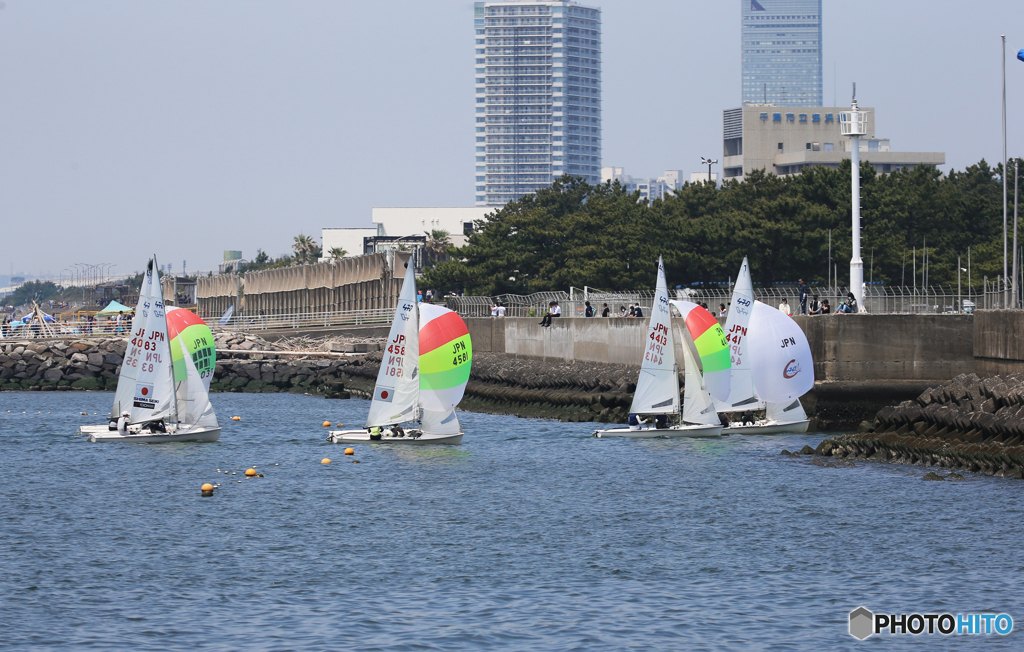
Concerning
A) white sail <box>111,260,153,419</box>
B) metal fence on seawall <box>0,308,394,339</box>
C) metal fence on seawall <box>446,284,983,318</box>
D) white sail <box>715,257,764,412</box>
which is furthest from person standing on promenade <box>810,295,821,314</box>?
metal fence on seawall <box>0,308,394,339</box>

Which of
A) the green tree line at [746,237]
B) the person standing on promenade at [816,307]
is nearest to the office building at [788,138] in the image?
the green tree line at [746,237]

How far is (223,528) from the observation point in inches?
1067

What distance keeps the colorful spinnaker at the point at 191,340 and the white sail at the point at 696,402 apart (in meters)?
16.4

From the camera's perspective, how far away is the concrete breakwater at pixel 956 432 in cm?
3183

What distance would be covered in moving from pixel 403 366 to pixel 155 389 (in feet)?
28.4

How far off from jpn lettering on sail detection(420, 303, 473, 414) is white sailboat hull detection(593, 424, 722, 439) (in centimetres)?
619

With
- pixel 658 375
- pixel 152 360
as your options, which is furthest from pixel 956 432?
pixel 152 360

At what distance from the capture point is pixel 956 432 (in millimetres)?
34562

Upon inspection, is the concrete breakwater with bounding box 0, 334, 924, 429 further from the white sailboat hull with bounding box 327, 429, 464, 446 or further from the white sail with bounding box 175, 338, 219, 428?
the white sail with bounding box 175, 338, 219, 428

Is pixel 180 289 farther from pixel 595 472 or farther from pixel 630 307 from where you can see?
pixel 595 472

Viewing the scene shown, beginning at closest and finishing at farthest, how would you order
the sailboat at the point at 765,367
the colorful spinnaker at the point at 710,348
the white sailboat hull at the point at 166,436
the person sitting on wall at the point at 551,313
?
the white sailboat hull at the point at 166,436, the colorful spinnaker at the point at 710,348, the sailboat at the point at 765,367, the person sitting on wall at the point at 551,313

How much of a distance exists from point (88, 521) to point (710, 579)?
14557mm

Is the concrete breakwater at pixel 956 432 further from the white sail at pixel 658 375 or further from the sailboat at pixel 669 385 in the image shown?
the white sail at pixel 658 375

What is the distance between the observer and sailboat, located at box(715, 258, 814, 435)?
138ft
